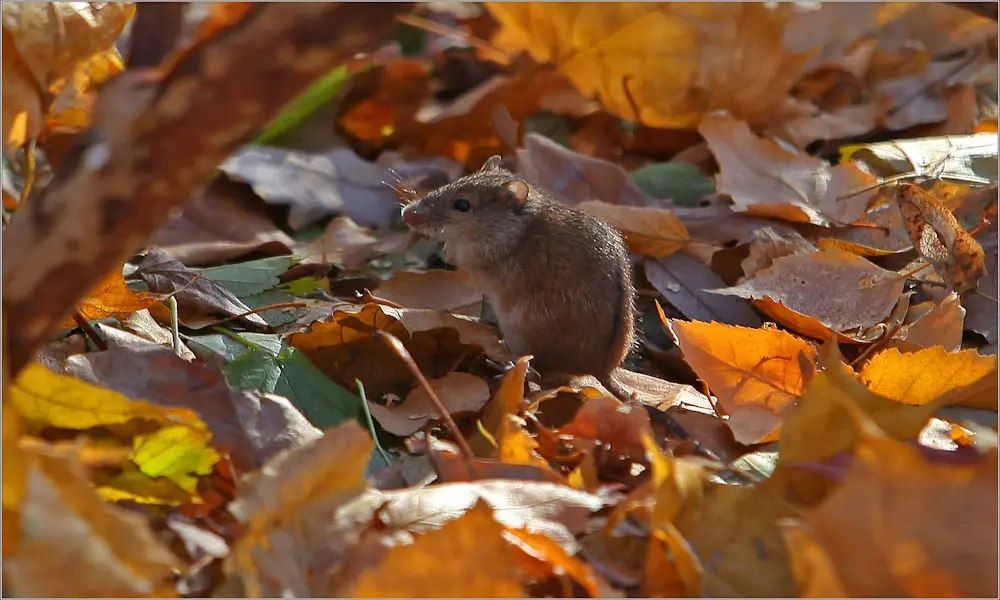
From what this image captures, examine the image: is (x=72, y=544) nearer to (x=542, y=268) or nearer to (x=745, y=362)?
(x=745, y=362)

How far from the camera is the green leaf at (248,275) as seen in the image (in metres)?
3.43

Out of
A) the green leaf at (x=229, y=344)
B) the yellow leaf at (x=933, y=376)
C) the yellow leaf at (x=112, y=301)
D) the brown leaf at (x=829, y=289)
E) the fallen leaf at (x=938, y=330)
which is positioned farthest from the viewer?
the brown leaf at (x=829, y=289)

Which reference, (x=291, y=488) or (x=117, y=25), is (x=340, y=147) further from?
(x=291, y=488)

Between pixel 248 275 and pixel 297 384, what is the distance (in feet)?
3.10

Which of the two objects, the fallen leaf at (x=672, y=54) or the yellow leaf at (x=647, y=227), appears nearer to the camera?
the yellow leaf at (x=647, y=227)

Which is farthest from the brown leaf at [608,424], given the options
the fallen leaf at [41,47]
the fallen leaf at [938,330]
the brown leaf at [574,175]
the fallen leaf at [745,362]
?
the brown leaf at [574,175]

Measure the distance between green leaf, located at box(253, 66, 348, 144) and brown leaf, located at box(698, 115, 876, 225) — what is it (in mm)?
1761

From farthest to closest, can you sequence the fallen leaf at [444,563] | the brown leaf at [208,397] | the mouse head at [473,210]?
the mouse head at [473,210] → the brown leaf at [208,397] → the fallen leaf at [444,563]

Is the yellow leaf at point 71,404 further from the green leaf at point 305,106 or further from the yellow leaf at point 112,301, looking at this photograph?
the green leaf at point 305,106

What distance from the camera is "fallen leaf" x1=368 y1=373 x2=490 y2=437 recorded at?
2645mm

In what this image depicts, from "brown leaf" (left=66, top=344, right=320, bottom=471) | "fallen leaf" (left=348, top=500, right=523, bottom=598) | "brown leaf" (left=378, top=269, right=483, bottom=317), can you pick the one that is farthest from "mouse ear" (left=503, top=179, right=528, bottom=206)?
"fallen leaf" (left=348, top=500, right=523, bottom=598)

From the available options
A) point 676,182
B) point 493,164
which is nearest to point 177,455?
point 493,164

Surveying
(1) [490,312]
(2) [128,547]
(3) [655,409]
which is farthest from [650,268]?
(2) [128,547]

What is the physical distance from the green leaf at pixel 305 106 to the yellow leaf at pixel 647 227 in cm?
150
